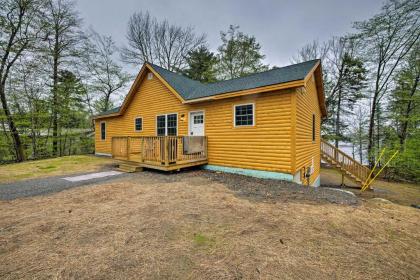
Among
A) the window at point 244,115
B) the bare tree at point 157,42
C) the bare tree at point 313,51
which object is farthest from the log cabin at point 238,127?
the bare tree at point 157,42

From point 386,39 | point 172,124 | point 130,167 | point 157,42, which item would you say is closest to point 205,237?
point 130,167

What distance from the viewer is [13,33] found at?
37.0 ft

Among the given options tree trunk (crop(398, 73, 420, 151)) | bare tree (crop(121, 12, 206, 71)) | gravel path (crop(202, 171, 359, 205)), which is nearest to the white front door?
gravel path (crop(202, 171, 359, 205))

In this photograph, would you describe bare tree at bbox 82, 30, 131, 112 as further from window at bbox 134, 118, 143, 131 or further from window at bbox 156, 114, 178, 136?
window at bbox 156, 114, 178, 136

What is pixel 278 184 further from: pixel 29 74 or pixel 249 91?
pixel 29 74

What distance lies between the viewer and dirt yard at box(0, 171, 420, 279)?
1917 mm

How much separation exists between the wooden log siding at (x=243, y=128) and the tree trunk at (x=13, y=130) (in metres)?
10.5

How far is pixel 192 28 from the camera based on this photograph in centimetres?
1958

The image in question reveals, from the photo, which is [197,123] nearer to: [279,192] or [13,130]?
[279,192]

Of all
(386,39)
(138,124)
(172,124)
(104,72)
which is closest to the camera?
(172,124)

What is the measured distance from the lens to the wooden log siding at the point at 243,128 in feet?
19.8

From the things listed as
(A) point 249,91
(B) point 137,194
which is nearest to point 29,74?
(B) point 137,194

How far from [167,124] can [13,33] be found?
1221 cm

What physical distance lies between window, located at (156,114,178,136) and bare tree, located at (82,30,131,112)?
1188 cm
